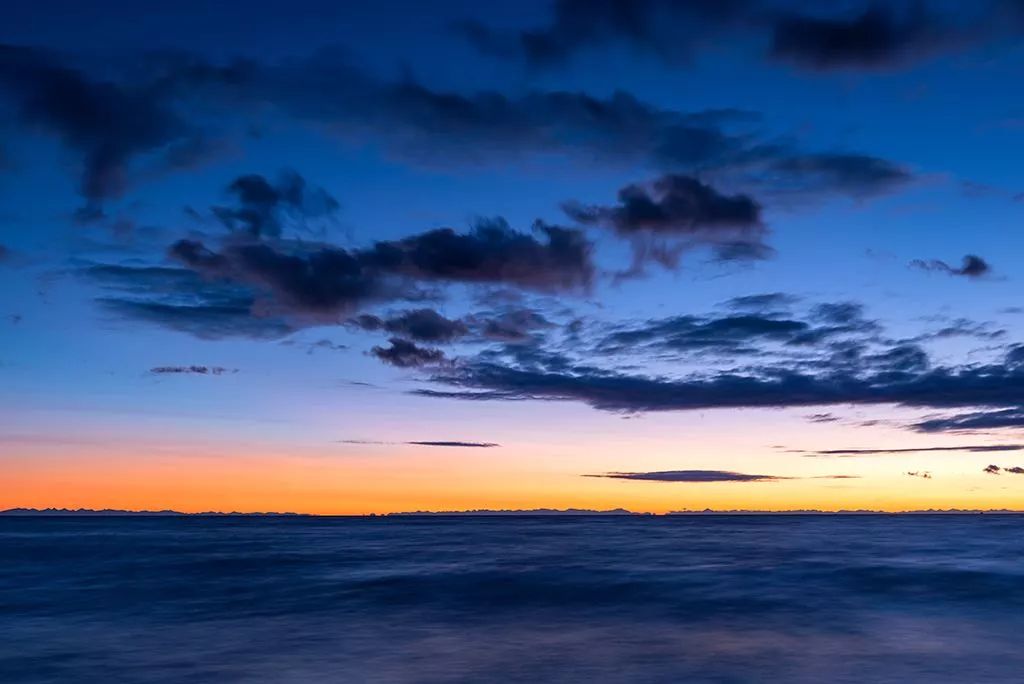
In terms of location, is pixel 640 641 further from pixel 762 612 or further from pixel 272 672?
pixel 272 672

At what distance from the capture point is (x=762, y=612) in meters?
24.7

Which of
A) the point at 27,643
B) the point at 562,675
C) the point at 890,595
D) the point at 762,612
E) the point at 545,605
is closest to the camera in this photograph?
the point at 562,675

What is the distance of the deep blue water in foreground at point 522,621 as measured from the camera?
16562 millimetres

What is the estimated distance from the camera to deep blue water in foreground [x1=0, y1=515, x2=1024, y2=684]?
16.6 meters

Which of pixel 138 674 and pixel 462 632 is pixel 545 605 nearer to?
pixel 462 632

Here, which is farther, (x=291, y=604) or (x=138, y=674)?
(x=291, y=604)

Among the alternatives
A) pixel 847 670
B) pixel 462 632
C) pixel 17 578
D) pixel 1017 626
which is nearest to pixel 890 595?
pixel 1017 626

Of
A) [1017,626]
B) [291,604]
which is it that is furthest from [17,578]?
[1017,626]

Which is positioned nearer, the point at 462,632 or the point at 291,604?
the point at 462,632

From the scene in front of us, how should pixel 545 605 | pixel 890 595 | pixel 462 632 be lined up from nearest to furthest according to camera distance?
pixel 462 632
pixel 545 605
pixel 890 595

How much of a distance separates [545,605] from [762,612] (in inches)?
275

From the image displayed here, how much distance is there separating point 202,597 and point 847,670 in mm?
22361

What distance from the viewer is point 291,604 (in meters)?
26.9

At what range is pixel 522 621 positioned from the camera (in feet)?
76.4
